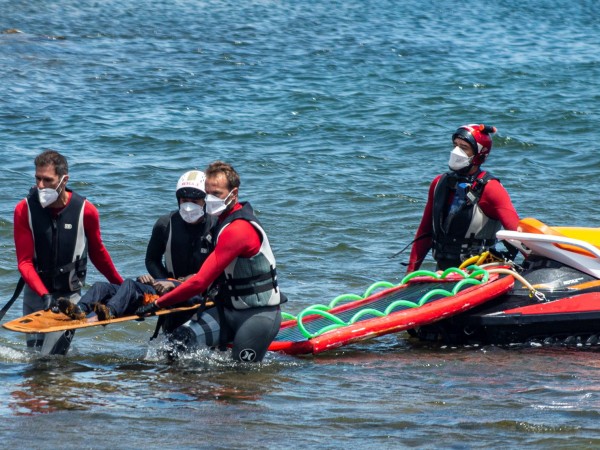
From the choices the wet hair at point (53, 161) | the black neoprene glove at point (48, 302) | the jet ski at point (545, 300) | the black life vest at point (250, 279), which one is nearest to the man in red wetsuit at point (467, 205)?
the jet ski at point (545, 300)

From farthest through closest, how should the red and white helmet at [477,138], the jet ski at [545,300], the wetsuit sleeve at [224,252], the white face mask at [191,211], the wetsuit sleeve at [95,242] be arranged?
the red and white helmet at [477,138], the jet ski at [545,300], the wetsuit sleeve at [95,242], the white face mask at [191,211], the wetsuit sleeve at [224,252]

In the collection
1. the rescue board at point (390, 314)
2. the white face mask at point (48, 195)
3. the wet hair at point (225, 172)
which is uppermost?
the wet hair at point (225, 172)

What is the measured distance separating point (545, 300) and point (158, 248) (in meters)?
2.90

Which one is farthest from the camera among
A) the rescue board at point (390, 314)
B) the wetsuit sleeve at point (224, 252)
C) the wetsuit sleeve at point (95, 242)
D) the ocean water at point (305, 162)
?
the rescue board at point (390, 314)

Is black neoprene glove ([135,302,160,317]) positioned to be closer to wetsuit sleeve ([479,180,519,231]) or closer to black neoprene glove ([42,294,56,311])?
black neoprene glove ([42,294,56,311])

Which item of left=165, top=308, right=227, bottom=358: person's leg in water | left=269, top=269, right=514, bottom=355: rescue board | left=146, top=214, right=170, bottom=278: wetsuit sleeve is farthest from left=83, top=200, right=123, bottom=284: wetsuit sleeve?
left=269, top=269, right=514, bottom=355: rescue board

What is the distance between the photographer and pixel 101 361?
26.3 feet

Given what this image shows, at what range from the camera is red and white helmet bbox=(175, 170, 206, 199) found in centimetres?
720

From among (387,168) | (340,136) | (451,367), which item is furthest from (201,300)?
(340,136)

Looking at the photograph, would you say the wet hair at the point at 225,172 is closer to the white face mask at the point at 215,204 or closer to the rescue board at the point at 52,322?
the white face mask at the point at 215,204

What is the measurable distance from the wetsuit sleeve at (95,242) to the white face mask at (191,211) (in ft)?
1.89

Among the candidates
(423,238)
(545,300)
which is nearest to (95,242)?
(423,238)

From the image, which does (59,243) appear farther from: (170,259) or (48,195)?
(170,259)

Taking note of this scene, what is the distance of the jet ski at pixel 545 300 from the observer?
8055 millimetres
